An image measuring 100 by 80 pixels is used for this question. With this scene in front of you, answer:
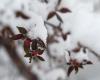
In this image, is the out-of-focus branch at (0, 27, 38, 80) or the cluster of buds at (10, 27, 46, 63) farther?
the out-of-focus branch at (0, 27, 38, 80)

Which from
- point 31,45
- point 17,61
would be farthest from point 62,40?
point 31,45

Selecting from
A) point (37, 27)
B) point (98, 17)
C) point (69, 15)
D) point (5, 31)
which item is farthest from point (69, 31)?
point (37, 27)

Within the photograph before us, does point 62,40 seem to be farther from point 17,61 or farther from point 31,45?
point 31,45

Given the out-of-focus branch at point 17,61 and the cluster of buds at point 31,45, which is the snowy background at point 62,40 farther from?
the cluster of buds at point 31,45

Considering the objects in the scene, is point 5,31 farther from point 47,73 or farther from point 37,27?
point 37,27

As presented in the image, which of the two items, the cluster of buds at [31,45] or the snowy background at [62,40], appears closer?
the cluster of buds at [31,45]

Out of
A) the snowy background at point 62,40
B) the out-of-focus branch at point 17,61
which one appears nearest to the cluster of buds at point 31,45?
the snowy background at point 62,40

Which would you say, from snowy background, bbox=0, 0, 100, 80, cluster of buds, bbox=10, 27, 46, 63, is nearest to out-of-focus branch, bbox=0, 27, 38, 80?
snowy background, bbox=0, 0, 100, 80

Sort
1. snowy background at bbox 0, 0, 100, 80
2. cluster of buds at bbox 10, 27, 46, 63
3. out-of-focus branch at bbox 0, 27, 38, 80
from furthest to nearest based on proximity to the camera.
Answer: out-of-focus branch at bbox 0, 27, 38, 80 → snowy background at bbox 0, 0, 100, 80 → cluster of buds at bbox 10, 27, 46, 63

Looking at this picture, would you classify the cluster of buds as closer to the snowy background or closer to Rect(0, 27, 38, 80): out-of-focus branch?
the snowy background

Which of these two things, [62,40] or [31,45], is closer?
[31,45]

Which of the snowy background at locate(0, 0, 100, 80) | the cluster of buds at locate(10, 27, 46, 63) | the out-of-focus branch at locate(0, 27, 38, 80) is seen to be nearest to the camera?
the cluster of buds at locate(10, 27, 46, 63)

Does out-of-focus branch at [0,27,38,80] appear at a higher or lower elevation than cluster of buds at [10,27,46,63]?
lower
